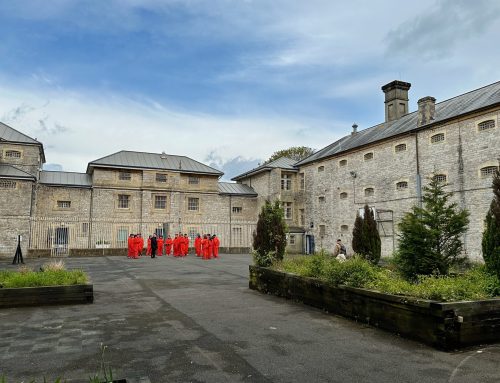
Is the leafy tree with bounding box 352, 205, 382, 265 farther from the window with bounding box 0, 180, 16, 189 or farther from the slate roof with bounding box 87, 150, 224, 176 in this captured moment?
the window with bounding box 0, 180, 16, 189

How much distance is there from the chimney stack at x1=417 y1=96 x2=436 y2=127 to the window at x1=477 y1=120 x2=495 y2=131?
3.70 meters

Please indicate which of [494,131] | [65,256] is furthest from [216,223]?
[494,131]

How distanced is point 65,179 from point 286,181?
1939cm

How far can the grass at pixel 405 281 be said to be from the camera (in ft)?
20.8

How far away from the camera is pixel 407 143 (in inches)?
1018

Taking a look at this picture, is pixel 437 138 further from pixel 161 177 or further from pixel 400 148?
pixel 161 177

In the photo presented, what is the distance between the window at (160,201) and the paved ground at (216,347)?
83.7ft

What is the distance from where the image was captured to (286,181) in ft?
124

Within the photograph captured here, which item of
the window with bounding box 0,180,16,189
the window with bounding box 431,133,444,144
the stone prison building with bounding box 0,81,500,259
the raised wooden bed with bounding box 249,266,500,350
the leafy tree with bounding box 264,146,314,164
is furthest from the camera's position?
the leafy tree with bounding box 264,146,314,164

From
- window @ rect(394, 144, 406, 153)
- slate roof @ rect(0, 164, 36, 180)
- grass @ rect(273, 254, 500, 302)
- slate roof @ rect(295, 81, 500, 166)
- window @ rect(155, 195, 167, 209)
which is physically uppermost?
slate roof @ rect(295, 81, 500, 166)

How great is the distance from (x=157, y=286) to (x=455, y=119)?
19271 mm

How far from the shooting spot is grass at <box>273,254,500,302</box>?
6.35 meters

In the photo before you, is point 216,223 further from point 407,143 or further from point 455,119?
point 455,119

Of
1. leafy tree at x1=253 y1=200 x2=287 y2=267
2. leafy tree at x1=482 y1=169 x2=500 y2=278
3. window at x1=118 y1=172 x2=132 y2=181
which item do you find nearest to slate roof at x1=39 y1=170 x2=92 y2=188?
window at x1=118 y1=172 x2=132 y2=181
